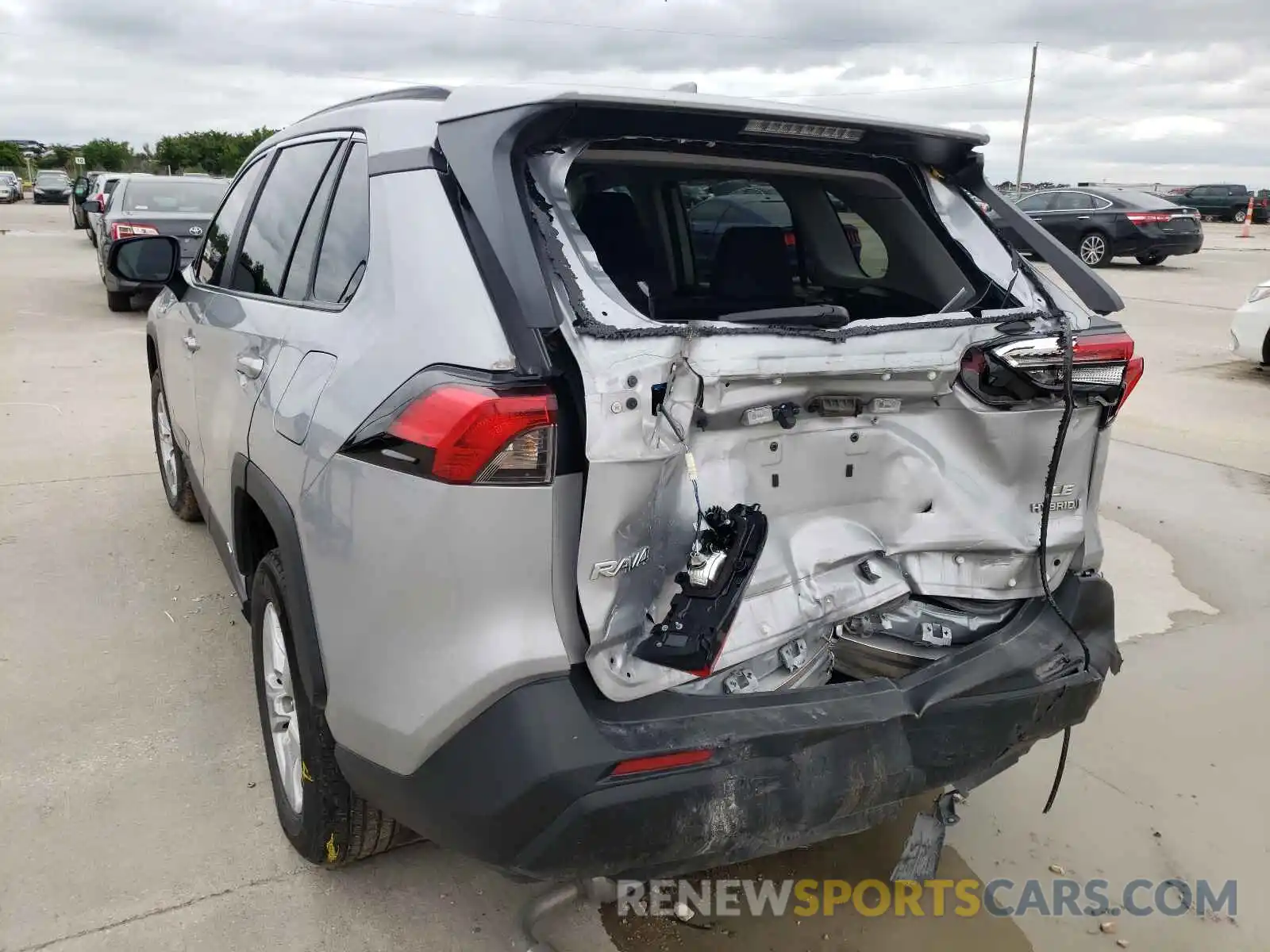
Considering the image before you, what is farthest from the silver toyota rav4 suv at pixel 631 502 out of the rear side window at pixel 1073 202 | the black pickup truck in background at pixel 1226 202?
the black pickup truck in background at pixel 1226 202

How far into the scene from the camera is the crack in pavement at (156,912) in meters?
2.33

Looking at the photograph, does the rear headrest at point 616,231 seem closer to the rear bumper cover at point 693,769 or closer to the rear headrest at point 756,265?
the rear headrest at point 756,265

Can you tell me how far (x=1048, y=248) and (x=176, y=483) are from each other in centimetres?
414

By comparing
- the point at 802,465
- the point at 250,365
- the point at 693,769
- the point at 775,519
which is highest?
the point at 250,365

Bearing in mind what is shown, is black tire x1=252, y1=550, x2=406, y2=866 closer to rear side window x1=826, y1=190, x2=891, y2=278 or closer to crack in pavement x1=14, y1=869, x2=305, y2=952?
crack in pavement x1=14, y1=869, x2=305, y2=952

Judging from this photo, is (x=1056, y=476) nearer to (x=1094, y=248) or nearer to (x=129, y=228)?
(x=129, y=228)

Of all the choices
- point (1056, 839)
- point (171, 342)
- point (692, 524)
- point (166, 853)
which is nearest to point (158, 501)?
point (171, 342)

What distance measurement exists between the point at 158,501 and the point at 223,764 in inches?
109

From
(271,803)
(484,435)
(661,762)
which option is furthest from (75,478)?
(661,762)

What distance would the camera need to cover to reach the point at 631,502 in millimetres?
1906

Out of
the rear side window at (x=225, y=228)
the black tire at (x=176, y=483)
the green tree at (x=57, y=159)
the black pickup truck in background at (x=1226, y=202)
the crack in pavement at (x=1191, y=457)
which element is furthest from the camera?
the green tree at (x=57, y=159)

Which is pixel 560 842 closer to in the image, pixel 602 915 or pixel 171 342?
pixel 602 915

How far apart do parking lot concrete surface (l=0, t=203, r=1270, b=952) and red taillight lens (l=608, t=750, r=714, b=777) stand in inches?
30.3

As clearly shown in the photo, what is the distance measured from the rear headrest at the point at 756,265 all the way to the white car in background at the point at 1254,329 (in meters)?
7.03
